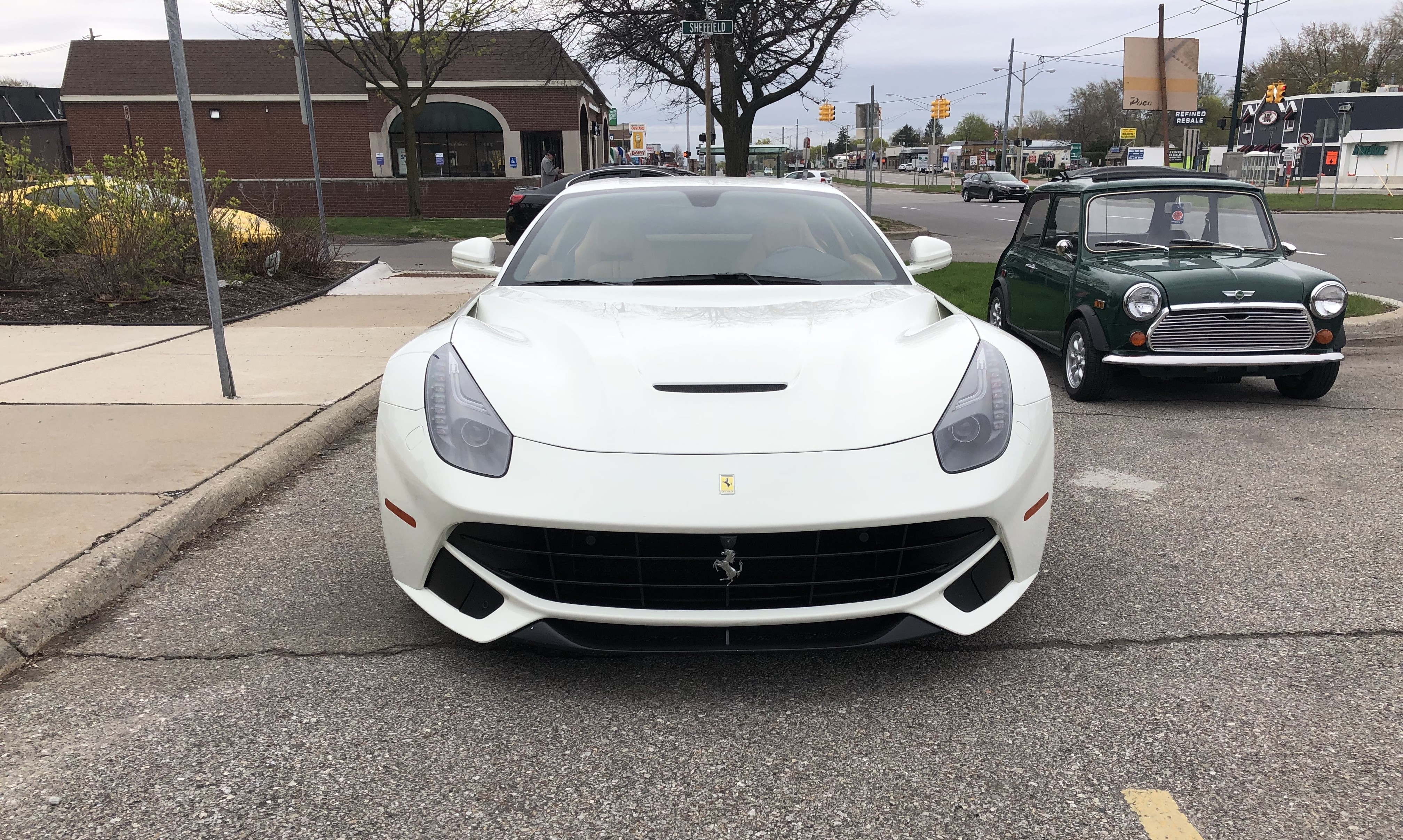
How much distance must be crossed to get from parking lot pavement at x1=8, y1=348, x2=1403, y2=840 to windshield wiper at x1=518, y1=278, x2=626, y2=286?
124cm

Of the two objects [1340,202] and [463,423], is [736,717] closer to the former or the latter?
[463,423]

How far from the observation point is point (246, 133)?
37812 mm

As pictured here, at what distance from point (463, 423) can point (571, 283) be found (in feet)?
3.92

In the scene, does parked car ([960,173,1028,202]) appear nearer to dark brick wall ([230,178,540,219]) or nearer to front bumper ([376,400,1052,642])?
dark brick wall ([230,178,540,219])

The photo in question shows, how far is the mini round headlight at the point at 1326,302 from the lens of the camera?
6242 millimetres

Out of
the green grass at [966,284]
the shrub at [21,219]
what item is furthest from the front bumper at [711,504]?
the shrub at [21,219]

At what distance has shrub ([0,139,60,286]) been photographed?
9680 mm

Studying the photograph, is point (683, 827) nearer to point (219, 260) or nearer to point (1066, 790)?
point (1066, 790)

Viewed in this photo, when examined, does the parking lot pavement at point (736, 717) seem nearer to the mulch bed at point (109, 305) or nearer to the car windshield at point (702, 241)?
the car windshield at point (702, 241)

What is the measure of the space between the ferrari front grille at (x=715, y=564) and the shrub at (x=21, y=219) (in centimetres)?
963

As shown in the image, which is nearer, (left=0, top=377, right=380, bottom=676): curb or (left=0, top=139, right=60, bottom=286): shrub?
(left=0, top=377, right=380, bottom=676): curb

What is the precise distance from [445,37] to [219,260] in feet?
60.4

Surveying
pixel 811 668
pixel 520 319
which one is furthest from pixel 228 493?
pixel 811 668

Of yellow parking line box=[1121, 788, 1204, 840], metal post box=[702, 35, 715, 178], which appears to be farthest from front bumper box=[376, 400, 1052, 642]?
metal post box=[702, 35, 715, 178]
